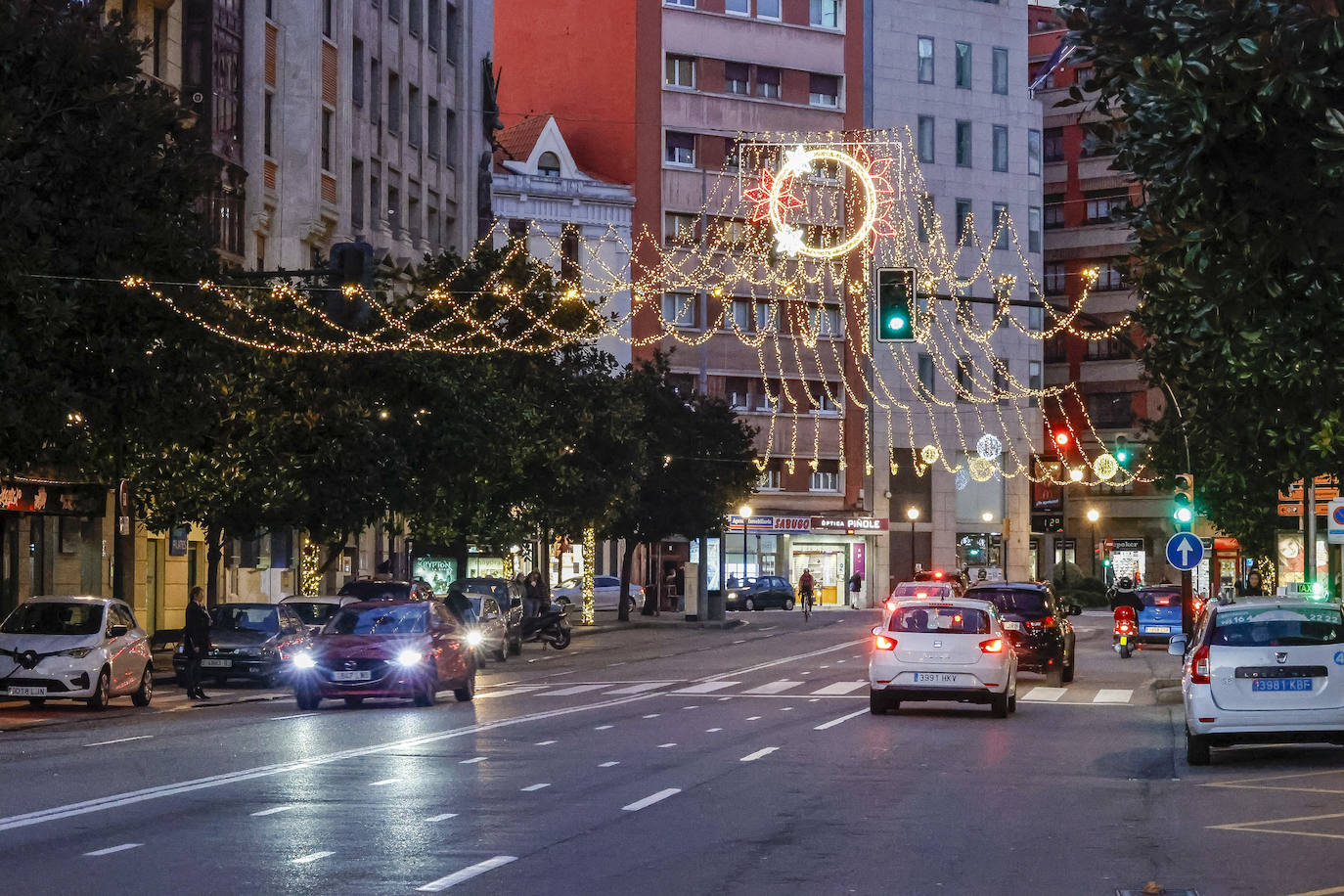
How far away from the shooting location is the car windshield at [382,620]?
30656 millimetres

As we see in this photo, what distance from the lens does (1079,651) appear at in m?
53.3

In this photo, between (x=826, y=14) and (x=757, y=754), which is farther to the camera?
(x=826, y=14)

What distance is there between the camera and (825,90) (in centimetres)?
9850

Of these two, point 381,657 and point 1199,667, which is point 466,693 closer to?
point 381,657


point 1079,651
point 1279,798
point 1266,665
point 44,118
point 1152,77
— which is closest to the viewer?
point 1152,77

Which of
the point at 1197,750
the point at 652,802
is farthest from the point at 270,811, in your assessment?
the point at 1197,750

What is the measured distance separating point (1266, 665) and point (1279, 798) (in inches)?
124

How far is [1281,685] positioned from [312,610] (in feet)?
80.6

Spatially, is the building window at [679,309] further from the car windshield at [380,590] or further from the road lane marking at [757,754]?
the road lane marking at [757,754]

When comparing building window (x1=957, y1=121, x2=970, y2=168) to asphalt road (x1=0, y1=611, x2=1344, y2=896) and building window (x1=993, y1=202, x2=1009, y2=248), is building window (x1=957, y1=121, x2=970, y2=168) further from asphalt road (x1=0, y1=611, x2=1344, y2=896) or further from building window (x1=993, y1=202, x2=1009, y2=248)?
asphalt road (x1=0, y1=611, x2=1344, y2=896)

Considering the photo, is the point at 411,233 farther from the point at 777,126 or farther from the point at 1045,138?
the point at 1045,138

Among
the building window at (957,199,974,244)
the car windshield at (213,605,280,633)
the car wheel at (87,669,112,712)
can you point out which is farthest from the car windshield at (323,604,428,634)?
the building window at (957,199,974,244)

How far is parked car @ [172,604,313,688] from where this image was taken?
37938mm

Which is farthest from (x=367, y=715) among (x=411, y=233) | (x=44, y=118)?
(x=411, y=233)
